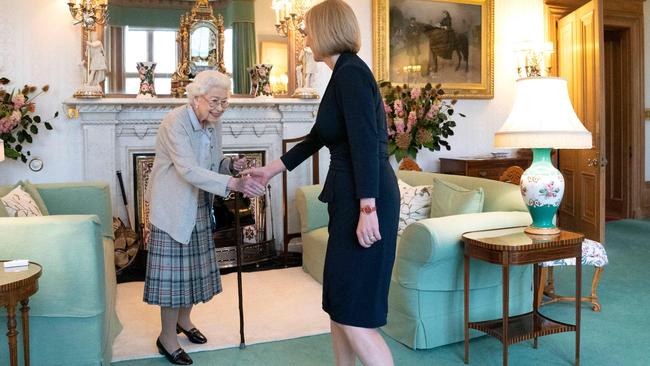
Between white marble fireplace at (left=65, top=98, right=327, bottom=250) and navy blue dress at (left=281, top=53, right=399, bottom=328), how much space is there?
3.43m

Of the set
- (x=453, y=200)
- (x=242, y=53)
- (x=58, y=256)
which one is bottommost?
(x=58, y=256)

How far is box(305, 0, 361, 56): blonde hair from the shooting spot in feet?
6.15

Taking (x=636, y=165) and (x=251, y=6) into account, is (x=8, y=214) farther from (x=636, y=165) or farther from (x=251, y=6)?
(x=636, y=165)

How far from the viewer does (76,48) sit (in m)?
4.95

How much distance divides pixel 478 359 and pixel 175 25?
3.92 m

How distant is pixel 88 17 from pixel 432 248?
3521 millimetres

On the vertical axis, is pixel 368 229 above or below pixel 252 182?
below

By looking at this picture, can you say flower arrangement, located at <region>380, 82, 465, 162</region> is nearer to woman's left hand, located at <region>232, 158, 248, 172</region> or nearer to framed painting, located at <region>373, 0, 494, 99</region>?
framed painting, located at <region>373, 0, 494, 99</region>

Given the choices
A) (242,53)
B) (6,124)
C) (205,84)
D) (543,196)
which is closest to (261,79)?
(242,53)

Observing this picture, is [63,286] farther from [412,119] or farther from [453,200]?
[412,119]

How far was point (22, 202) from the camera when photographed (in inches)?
127

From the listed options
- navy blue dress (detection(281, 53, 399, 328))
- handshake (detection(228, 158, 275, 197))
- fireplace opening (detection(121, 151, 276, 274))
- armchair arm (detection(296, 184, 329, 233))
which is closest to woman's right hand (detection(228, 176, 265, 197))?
handshake (detection(228, 158, 275, 197))

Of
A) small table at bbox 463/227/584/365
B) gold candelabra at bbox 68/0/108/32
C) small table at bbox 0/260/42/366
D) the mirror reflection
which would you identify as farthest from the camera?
the mirror reflection

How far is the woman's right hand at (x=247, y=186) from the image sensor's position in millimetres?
2465
